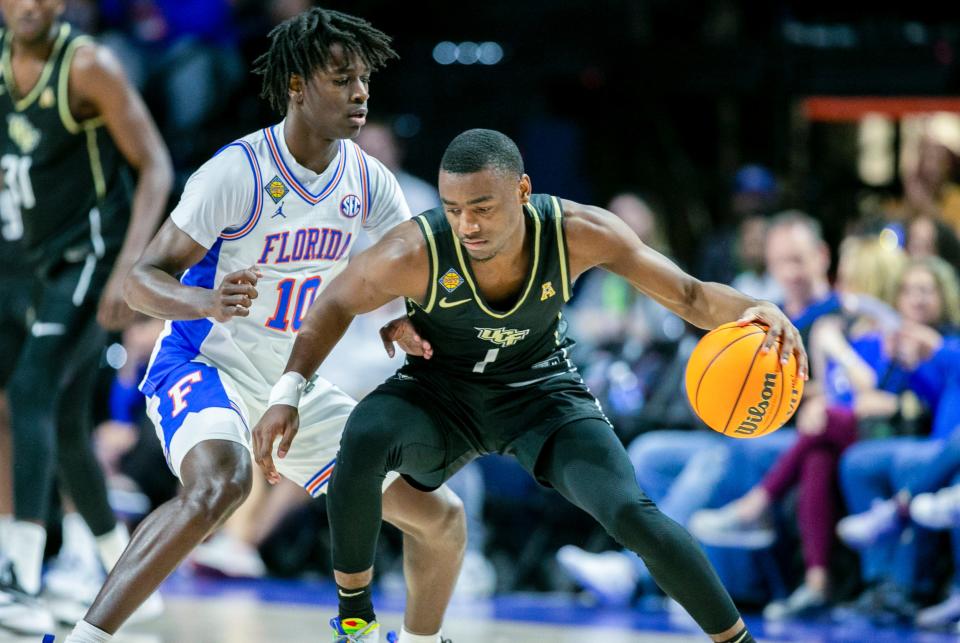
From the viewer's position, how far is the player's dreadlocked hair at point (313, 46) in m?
4.47

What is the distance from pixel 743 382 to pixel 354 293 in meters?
1.17

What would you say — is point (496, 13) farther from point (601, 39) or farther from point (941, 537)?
point (941, 537)

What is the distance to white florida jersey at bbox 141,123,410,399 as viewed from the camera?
4422 mm

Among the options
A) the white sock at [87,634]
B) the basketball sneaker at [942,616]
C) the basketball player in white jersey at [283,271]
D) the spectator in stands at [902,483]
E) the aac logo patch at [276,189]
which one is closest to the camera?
the white sock at [87,634]

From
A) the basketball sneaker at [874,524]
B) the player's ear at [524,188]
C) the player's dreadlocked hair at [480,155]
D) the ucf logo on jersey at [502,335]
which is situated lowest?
the basketball sneaker at [874,524]

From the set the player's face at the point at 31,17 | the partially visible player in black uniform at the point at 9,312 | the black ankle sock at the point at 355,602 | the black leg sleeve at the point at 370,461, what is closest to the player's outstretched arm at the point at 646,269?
the black leg sleeve at the point at 370,461

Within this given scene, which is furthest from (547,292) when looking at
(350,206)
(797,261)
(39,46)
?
(797,261)

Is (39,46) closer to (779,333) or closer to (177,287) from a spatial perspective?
(177,287)

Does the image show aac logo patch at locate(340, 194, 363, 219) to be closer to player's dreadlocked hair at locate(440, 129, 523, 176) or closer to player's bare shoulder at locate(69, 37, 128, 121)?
player's dreadlocked hair at locate(440, 129, 523, 176)

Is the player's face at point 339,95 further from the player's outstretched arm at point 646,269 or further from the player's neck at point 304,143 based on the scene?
the player's outstretched arm at point 646,269

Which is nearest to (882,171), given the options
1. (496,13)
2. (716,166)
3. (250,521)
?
(716,166)

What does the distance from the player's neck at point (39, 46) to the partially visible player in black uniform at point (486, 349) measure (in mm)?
1933

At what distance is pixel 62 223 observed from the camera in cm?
561

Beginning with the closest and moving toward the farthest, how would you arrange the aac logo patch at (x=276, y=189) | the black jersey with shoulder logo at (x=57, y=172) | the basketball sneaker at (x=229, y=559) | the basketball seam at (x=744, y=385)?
the basketball seam at (x=744, y=385), the aac logo patch at (x=276, y=189), the black jersey with shoulder logo at (x=57, y=172), the basketball sneaker at (x=229, y=559)
